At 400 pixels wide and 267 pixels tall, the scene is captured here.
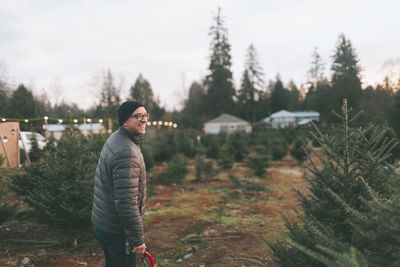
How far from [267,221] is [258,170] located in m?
5.12

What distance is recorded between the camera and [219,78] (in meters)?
52.4

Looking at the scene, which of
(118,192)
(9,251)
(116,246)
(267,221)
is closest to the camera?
(118,192)

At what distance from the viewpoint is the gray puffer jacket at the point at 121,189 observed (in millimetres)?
2193

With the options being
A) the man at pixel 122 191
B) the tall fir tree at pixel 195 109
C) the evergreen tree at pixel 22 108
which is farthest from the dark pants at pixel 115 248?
the tall fir tree at pixel 195 109

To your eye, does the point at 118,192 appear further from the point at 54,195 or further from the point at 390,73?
the point at 390,73

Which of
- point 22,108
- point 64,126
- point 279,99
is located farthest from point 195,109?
point 64,126

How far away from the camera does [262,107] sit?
61.0 meters

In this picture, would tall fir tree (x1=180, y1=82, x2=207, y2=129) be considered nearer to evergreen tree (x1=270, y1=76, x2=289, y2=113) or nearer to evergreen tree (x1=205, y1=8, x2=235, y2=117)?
evergreen tree (x1=205, y1=8, x2=235, y2=117)

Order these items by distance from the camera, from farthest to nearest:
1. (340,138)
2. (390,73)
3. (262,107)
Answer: (262,107)
(390,73)
(340,138)

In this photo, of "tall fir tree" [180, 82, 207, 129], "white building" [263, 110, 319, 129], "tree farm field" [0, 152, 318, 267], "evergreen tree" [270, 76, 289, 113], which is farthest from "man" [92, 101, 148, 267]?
"evergreen tree" [270, 76, 289, 113]

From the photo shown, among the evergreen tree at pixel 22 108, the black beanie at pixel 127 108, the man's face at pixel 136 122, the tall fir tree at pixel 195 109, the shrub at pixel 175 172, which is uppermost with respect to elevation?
the tall fir tree at pixel 195 109

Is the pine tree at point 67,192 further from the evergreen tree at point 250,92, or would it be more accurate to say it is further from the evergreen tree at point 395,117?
the evergreen tree at point 250,92

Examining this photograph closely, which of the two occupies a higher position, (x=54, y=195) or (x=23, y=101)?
(x=23, y=101)

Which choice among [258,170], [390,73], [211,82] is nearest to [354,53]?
[390,73]
